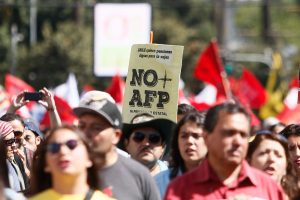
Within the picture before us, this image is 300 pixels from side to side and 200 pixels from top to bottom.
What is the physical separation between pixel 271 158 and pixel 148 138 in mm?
990

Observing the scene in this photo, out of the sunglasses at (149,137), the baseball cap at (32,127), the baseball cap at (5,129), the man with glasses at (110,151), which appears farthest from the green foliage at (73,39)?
the man with glasses at (110,151)

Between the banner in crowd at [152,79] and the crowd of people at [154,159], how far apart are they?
66 centimetres

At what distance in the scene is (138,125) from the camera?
10.3 meters

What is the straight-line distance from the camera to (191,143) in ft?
32.4

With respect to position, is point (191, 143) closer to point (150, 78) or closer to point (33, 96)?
point (150, 78)

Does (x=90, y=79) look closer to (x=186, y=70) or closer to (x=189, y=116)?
(x=186, y=70)

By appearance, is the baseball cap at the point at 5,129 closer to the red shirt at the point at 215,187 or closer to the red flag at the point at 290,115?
the red shirt at the point at 215,187

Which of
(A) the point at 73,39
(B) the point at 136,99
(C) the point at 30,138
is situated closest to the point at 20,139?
(C) the point at 30,138

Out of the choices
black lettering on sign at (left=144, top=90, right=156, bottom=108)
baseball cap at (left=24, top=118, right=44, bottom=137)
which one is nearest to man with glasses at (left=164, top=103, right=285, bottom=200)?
black lettering on sign at (left=144, top=90, right=156, bottom=108)

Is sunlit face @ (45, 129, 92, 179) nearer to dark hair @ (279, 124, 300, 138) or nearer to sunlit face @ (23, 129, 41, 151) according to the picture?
dark hair @ (279, 124, 300, 138)

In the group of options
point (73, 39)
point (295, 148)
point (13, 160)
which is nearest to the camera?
point (295, 148)

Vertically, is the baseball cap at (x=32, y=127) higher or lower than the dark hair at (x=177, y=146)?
lower

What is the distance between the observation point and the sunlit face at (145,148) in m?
10.1

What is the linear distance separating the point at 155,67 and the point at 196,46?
148 ft
